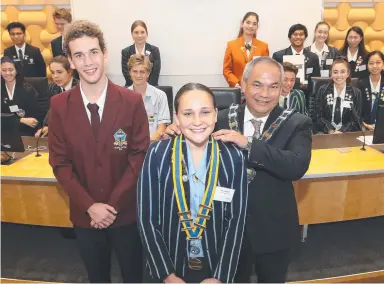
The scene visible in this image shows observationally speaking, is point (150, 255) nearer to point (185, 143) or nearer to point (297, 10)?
point (185, 143)

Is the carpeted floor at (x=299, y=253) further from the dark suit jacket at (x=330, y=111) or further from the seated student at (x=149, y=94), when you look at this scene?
the seated student at (x=149, y=94)

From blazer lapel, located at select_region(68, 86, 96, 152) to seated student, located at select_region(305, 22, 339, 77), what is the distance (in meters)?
4.00

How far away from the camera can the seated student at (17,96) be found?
3850 millimetres

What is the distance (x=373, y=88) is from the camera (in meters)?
4.25

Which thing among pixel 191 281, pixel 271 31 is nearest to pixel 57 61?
pixel 191 281

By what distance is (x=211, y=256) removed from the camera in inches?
65.1

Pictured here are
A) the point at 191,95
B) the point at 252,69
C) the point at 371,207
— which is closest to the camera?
the point at 191,95

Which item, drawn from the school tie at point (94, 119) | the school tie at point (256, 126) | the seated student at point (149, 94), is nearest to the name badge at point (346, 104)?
the seated student at point (149, 94)

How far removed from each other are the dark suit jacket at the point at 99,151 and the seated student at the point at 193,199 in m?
0.30

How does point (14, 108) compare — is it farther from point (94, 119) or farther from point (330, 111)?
point (330, 111)

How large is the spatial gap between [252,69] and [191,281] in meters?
1.01

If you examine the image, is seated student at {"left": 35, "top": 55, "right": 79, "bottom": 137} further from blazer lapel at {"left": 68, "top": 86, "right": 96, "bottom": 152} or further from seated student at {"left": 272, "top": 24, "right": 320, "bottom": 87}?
seated student at {"left": 272, "top": 24, "right": 320, "bottom": 87}

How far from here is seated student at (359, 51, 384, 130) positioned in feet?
13.6

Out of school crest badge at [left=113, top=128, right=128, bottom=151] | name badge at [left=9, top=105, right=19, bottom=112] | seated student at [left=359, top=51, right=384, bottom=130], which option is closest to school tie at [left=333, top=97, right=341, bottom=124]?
seated student at [left=359, top=51, right=384, bottom=130]
